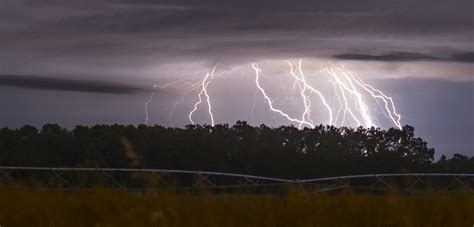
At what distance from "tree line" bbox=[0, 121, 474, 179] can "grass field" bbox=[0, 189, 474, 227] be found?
55.7 m

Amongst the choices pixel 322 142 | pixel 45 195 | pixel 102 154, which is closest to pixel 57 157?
pixel 102 154

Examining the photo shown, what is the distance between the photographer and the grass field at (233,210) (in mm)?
7461

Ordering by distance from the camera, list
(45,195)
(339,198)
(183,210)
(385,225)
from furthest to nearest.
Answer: (45,195)
(339,198)
(183,210)
(385,225)

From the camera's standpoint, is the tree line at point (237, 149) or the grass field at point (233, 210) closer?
the grass field at point (233, 210)

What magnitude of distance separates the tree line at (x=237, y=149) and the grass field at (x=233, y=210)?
55720mm

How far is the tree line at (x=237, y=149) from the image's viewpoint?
2810 inches

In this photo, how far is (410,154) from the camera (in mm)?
82562

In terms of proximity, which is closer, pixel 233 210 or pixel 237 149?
pixel 233 210

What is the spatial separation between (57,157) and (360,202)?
66.2 meters

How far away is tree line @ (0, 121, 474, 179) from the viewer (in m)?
71.4

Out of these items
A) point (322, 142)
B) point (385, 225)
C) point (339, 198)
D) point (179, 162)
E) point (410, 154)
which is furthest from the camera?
point (322, 142)

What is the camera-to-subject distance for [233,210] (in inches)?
315

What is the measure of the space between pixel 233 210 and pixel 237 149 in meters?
72.4

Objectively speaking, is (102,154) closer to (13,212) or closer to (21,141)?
(21,141)
